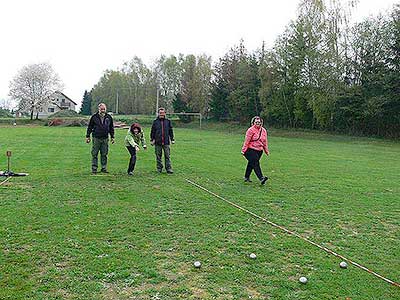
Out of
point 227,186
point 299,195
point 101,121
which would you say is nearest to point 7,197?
point 101,121

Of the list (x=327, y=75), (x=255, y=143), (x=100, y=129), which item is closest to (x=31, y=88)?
(x=327, y=75)

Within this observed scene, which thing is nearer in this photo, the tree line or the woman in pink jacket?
the woman in pink jacket

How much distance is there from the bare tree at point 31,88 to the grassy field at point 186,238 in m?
64.0

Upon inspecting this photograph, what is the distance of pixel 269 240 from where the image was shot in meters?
6.12

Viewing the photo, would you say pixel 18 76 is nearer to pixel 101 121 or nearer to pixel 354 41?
pixel 354 41

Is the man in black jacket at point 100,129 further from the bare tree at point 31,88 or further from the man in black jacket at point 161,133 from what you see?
the bare tree at point 31,88

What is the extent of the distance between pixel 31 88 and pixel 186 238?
71628 millimetres

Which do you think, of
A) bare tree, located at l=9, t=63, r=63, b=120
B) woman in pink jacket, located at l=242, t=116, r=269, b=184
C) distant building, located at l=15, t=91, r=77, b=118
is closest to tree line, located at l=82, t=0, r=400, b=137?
woman in pink jacket, located at l=242, t=116, r=269, b=184

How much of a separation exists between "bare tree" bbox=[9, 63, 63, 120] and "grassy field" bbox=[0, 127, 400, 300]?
64000mm

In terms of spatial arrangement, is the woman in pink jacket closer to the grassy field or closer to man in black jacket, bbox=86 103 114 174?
the grassy field

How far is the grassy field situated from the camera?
4430 mm

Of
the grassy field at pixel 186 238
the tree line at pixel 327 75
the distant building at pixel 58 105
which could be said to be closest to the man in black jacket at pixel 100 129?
the grassy field at pixel 186 238

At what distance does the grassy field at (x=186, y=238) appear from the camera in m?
4.43

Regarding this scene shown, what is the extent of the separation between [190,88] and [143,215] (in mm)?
58040
